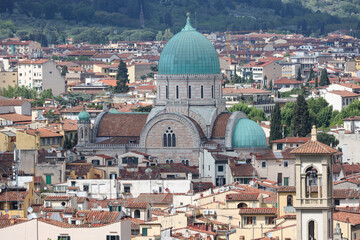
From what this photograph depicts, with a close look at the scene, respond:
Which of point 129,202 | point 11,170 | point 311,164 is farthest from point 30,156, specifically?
point 311,164

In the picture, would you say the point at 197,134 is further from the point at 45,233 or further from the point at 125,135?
the point at 45,233

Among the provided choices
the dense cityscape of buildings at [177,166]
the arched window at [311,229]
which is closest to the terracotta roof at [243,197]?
the dense cityscape of buildings at [177,166]

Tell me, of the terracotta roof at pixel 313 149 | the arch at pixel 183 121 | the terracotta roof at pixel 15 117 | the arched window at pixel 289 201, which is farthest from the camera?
the terracotta roof at pixel 15 117

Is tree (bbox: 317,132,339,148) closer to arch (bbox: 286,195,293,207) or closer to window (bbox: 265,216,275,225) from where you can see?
arch (bbox: 286,195,293,207)

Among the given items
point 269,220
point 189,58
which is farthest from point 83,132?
point 269,220

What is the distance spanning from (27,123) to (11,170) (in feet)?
96.6

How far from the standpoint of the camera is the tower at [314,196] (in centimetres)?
4412

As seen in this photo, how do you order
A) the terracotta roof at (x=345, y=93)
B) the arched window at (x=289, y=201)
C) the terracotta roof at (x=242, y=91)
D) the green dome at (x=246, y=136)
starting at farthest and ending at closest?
the terracotta roof at (x=242, y=91) → the terracotta roof at (x=345, y=93) → the green dome at (x=246, y=136) → the arched window at (x=289, y=201)

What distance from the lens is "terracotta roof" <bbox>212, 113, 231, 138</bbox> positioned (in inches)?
3652

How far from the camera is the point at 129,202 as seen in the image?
213 ft

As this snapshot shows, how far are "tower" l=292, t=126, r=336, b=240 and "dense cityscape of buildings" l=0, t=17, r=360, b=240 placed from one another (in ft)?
0.12

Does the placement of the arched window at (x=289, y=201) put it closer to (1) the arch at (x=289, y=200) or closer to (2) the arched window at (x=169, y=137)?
(1) the arch at (x=289, y=200)

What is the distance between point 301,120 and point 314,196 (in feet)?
217

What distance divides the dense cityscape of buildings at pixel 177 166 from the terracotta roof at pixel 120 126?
2.2 inches
